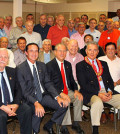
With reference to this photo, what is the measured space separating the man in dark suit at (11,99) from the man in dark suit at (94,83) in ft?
3.58

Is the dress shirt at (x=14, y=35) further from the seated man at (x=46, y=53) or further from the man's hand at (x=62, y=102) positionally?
the man's hand at (x=62, y=102)

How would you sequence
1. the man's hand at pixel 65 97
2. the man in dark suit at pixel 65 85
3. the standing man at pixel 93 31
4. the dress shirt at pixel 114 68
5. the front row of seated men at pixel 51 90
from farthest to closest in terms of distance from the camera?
the standing man at pixel 93 31
the dress shirt at pixel 114 68
the man in dark suit at pixel 65 85
the man's hand at pixel 65 97
the front row of seated men at pixel 51 90

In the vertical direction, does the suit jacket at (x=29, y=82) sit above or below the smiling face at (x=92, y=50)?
below

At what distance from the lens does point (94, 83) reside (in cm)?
434

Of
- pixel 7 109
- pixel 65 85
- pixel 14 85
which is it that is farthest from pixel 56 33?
pixel 7 109

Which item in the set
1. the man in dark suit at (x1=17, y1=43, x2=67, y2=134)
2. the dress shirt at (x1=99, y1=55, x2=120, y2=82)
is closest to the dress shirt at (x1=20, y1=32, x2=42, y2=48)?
the dress shirt at (x1=99, y1=55, x2=120, y2=82)

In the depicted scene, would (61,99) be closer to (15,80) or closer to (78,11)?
(15,80)

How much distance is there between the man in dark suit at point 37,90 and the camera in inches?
149

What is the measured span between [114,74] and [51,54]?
1.40 meters

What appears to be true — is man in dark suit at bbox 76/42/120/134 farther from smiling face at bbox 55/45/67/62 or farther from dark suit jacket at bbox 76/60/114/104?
smiling face at bbox 55/45/67/62

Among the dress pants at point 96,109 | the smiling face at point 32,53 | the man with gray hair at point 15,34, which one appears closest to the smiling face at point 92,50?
the dress pants at point 96,109

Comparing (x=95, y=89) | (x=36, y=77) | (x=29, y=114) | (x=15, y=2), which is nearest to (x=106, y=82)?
(x=95, y=89)

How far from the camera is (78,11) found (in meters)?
13.0

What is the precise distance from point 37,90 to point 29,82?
0.18 meters
